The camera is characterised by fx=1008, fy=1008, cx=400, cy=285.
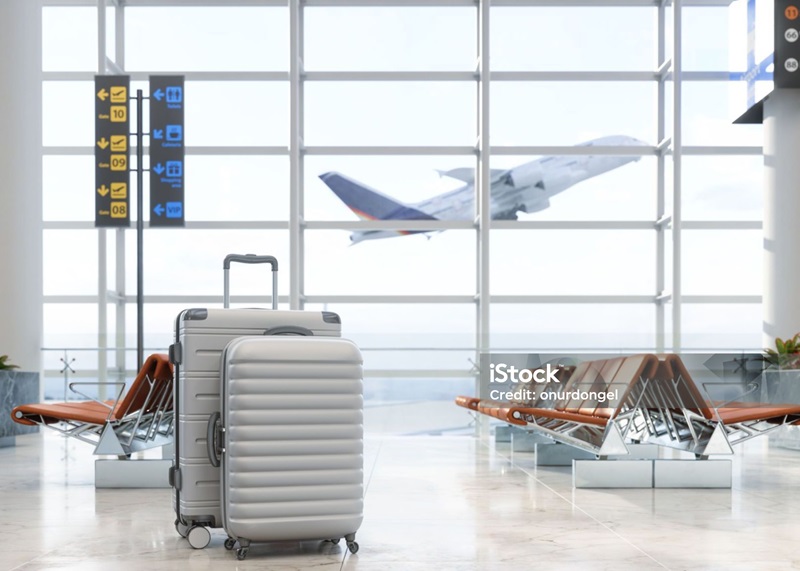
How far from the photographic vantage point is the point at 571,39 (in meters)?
12.2

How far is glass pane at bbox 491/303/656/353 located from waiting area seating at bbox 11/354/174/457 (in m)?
5.89

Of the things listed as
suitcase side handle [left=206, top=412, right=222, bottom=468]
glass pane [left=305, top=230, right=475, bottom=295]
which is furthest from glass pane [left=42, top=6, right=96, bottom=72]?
suitcase side handle [left=206, top=412, right=222, bottom=468]

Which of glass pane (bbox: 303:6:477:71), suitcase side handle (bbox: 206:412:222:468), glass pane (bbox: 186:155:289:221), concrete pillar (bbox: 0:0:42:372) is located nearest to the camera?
suitcase side handle (bbox: 206:412:222:468)

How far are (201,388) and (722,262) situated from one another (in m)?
9.37

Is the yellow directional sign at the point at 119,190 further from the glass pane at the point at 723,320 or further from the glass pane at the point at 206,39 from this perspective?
the glass pane at the point at 723,320

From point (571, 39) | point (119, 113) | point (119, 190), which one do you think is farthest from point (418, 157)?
point (119, 113)

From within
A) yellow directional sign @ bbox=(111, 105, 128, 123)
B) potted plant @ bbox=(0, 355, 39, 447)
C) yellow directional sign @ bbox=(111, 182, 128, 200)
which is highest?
yellow directional sign @ bbox=(111, 105, 128, 123)

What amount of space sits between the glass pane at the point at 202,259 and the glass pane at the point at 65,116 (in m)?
1.41

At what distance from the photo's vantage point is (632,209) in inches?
474

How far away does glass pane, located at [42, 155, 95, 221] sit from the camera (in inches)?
463

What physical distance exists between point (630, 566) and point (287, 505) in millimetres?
1148

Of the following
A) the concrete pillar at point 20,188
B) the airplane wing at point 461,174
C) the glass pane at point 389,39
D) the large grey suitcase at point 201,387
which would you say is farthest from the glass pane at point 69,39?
the large grey suitcase at point 201,387

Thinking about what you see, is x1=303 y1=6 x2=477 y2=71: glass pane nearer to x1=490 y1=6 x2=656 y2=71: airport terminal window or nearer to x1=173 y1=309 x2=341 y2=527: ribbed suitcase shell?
x1=490 y1=6 x2=656 y2=71: airport terminal window

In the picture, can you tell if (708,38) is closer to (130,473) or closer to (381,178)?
(381,178)
